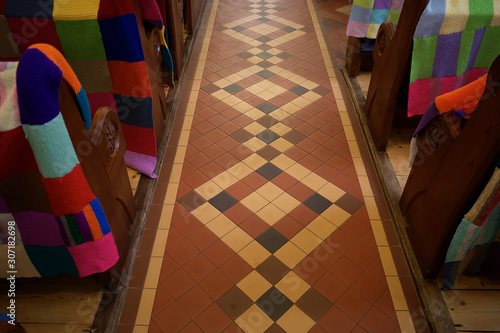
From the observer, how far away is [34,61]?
1.37m

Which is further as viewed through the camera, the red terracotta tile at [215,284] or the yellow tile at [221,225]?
the yellow tile at [221,225]

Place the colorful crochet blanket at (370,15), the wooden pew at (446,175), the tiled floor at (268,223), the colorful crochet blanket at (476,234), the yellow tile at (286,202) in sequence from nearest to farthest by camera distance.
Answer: the wooden pew at (446,175) < the colorful crochet blanket at (476,234) < the tiled floor at (268,223) < the yellow tile at (286,202) < the colorful crochet blanket at (370,15)

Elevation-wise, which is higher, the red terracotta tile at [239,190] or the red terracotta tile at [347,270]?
the red terracotta tile at [239,190]

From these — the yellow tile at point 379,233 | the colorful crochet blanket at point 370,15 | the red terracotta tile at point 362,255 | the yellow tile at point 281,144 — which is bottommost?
the red terracotta tile at point 362,255

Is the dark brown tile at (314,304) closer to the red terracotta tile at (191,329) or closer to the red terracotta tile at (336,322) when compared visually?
the red terracotta tile at (336,322)

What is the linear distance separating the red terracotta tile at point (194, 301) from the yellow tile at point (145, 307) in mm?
158

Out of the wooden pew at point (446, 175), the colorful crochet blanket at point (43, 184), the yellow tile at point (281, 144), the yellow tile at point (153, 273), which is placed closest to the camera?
the colorful crochet blanket at point (43, 184)

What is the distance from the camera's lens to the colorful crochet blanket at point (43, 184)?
4.61 ft

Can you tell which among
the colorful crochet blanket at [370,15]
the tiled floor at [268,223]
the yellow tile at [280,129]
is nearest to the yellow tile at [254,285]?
the tiled floor at [268,223]

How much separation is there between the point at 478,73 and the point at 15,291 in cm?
354

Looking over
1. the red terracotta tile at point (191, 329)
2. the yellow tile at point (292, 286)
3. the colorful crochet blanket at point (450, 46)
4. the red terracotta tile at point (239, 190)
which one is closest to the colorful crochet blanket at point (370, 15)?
the colorful crochet blanket at point (450, 46)

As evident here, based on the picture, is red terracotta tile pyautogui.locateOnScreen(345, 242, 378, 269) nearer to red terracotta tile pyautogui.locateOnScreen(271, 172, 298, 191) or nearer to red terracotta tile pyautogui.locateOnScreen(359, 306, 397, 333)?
red terracotta tile pyautogui.locateOnScreen(359, 306, 397, 333)

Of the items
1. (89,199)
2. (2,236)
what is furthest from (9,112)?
(2,236)

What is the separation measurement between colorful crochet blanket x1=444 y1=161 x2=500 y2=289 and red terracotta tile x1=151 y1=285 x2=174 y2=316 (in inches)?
62.2
